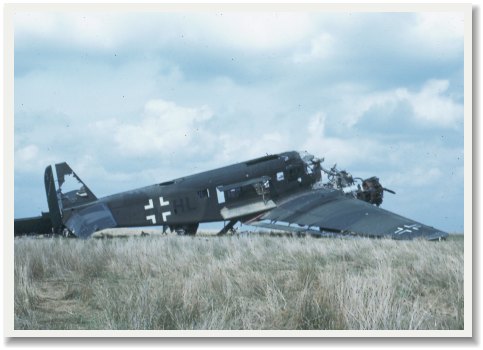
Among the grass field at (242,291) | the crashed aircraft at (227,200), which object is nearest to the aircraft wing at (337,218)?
the crashed aircraft at (227,200)

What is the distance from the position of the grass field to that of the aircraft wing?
4.24 meters

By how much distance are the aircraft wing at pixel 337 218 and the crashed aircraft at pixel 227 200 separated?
0.05 meters

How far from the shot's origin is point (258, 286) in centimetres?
888

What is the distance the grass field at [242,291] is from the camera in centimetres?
715

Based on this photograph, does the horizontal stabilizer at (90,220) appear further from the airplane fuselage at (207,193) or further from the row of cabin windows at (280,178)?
the row of cabin windows at (280,178)

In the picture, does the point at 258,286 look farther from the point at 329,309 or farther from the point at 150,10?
the point at 150,10

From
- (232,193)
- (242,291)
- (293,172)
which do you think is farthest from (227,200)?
(242,291)

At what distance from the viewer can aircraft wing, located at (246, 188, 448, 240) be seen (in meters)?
17.6

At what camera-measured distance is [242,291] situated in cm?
859

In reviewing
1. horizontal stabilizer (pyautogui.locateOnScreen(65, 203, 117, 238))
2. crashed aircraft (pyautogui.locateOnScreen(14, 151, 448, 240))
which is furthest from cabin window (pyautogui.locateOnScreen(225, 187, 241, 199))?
horizontal stabilizer (pyautogui.locateOnScreen(65, 203, 117, 238))

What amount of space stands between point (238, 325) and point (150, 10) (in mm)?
5181

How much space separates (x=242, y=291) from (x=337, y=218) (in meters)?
12.1

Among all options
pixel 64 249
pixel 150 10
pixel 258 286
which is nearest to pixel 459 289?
pixel 258 286

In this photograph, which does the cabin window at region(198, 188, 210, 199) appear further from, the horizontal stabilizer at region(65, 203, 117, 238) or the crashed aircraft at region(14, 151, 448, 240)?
the horizontal stabilizer at region(65, 203, 117, 238)
